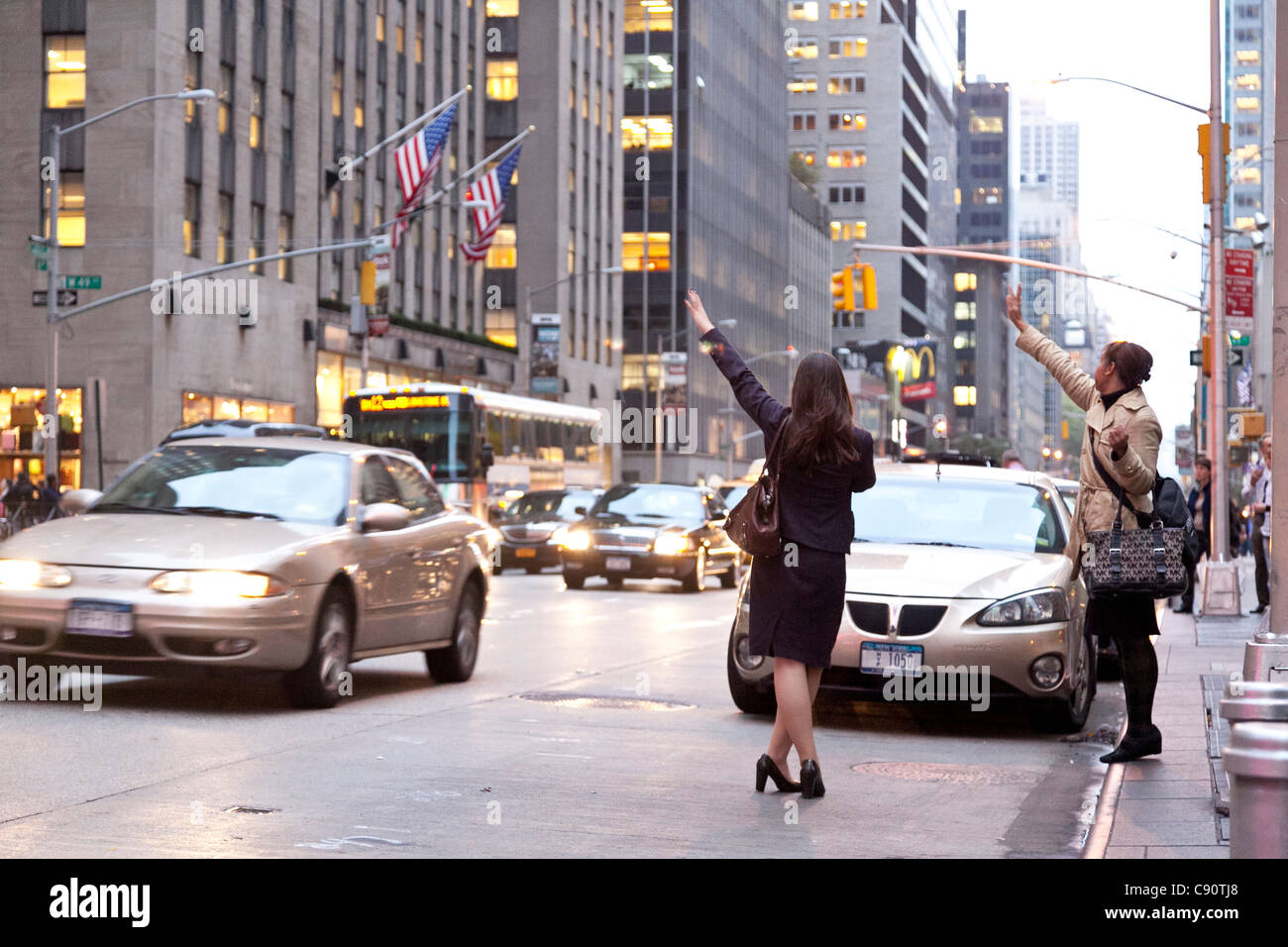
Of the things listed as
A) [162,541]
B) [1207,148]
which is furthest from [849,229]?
[162,541]

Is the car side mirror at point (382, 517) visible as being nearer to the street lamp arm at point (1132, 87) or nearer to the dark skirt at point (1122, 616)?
the dark skirt at point (1122, 616)

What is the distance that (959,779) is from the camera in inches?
352

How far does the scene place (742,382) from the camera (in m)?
8.28

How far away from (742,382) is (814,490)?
22.6 inches

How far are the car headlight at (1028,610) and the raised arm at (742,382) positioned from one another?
2794mm

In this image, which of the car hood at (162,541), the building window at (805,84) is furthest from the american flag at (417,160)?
the building window at (805,84)

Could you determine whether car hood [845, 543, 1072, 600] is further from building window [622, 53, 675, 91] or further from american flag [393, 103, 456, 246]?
building window [622, 53, 675, 91]

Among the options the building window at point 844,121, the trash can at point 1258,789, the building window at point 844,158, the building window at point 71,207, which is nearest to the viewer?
the trash can at point 1258,789

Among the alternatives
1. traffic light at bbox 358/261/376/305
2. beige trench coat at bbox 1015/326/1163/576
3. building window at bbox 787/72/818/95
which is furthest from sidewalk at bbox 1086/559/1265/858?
building window at bbox 787/72/818/95

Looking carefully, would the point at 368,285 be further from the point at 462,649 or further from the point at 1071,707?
the point at 1071,707

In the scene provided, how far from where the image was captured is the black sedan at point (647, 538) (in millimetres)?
27703
